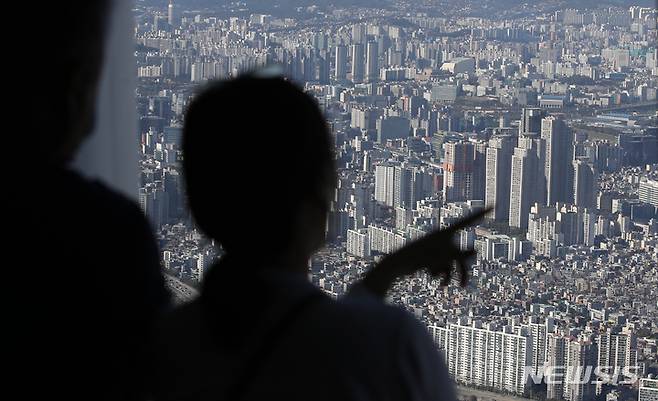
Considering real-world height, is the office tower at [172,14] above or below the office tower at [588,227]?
above

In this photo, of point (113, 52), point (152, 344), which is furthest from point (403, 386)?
point (113, 52)

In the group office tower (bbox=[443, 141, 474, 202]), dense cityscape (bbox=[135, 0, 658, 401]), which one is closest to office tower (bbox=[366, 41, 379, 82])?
dense cityscape (bbox=[135, 0, 658, 401])

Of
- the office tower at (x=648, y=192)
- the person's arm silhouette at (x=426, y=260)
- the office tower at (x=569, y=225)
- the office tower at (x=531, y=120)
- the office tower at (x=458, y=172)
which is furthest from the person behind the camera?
the office tower at (x=531, y=120)

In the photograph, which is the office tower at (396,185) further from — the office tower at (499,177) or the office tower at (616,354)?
the office tower at (616,354)

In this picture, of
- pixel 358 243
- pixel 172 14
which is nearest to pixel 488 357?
pixel 358 243

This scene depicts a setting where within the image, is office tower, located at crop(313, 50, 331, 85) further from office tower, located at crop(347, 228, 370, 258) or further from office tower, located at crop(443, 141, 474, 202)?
office tower, located at crop(347, 228, 370, 258)

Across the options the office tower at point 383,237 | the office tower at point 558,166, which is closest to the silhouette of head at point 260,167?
the office tower at point 383,237

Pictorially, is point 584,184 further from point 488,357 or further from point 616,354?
point 488,357
